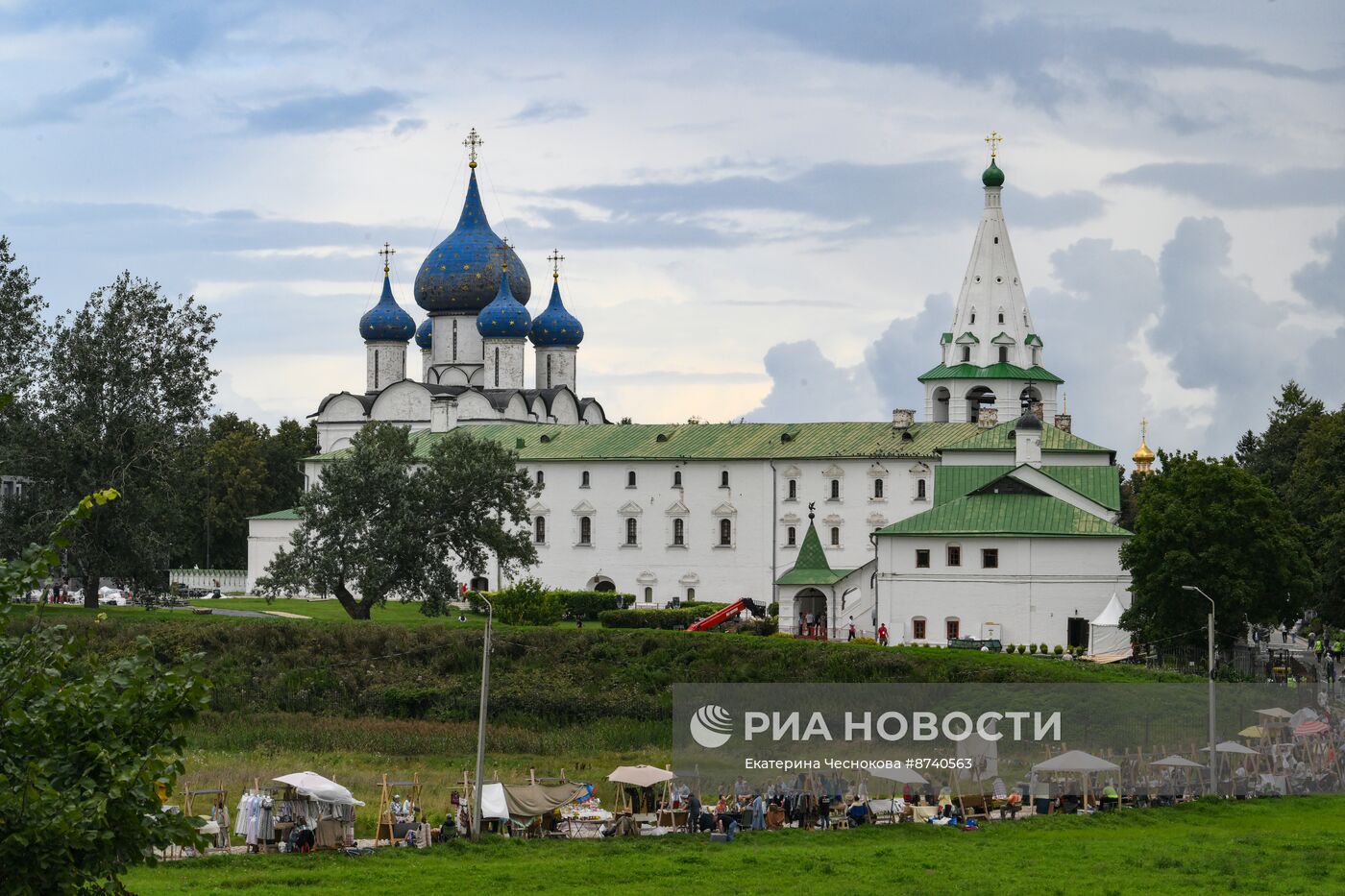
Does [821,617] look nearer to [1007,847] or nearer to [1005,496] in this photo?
[1005,496]

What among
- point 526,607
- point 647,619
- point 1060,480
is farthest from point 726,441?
point 526,607

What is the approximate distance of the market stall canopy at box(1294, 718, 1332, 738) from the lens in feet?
103

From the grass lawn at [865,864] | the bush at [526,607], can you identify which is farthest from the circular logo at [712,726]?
the bush at [526,607]

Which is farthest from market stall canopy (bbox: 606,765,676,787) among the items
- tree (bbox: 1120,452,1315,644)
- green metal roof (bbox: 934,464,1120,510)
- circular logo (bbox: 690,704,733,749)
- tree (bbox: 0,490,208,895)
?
green metal roof (bbox: 934,464,1120,510)

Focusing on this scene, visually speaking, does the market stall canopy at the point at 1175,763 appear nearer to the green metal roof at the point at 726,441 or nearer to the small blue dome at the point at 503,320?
the green metal roof at the point at 726,441

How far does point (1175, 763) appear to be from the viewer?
2998cm

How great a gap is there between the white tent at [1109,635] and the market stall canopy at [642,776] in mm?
23280

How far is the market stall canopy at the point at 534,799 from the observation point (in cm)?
2741

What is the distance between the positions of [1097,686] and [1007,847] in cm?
905

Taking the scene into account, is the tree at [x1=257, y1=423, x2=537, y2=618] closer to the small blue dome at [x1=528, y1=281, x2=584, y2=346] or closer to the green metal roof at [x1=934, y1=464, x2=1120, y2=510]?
the green metal roof at [x1=934, y1=464, x2=1120, y2=510]

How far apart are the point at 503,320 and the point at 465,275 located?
3.86 metres

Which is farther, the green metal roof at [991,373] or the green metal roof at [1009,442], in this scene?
the green metal roof at [991,373]

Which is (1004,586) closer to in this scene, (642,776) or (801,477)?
(801,477)

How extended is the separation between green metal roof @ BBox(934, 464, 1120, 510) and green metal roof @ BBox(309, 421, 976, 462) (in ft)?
14.9
